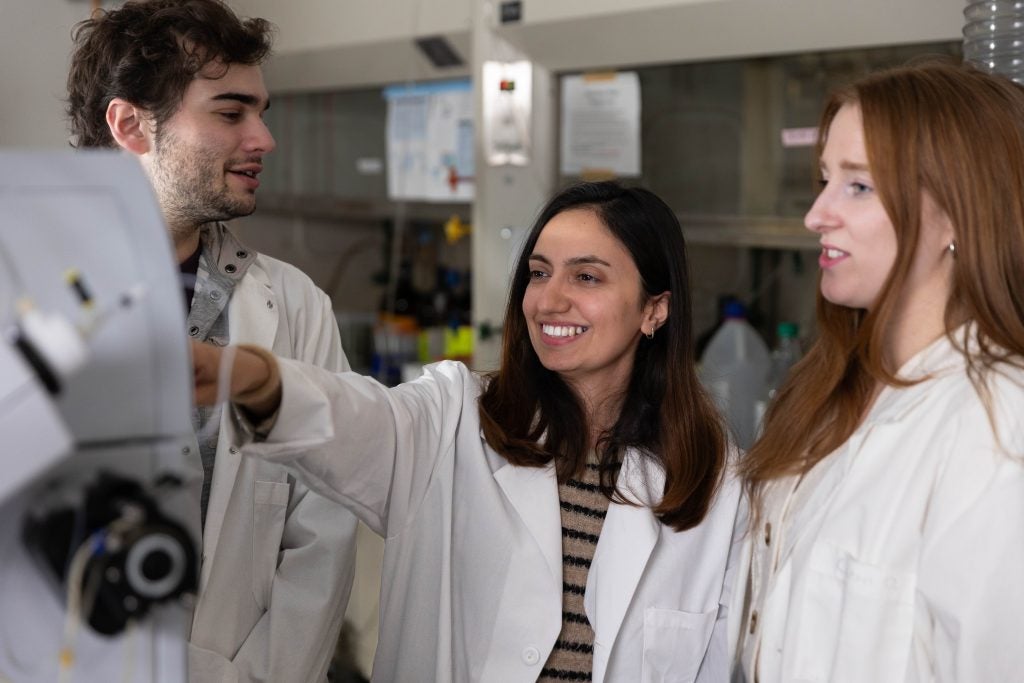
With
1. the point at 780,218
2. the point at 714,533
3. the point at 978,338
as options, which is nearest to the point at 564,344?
the point at 714,533

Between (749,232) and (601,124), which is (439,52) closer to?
(601,124)

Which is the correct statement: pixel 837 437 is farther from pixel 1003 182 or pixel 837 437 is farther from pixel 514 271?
pixel 514 271

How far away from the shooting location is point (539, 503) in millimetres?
1308

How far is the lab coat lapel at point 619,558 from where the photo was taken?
125 cm

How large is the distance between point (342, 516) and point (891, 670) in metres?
0.74

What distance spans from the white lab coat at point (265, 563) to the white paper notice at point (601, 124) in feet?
4.07

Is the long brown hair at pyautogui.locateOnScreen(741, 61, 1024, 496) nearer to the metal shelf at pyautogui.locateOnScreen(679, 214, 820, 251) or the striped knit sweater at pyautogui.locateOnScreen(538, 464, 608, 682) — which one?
the striped knit sweater at pyautogui.locateOnScreen(538, 464, 608, 682)

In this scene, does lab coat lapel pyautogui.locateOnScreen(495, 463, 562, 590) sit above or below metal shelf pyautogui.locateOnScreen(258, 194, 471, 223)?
below

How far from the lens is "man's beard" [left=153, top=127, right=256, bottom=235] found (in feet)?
4.46

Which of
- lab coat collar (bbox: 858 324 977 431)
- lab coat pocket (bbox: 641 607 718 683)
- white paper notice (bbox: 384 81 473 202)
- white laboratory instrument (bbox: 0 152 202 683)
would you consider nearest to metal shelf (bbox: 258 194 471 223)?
white paper notice (bbox: 384 81 473 202)

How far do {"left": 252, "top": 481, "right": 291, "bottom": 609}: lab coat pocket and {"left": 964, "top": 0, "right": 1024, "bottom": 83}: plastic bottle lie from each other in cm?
130

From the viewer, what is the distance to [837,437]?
3.93 ft

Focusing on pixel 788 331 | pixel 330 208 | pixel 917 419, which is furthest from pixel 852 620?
pixel 330 208

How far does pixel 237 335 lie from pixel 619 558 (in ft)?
1.93
